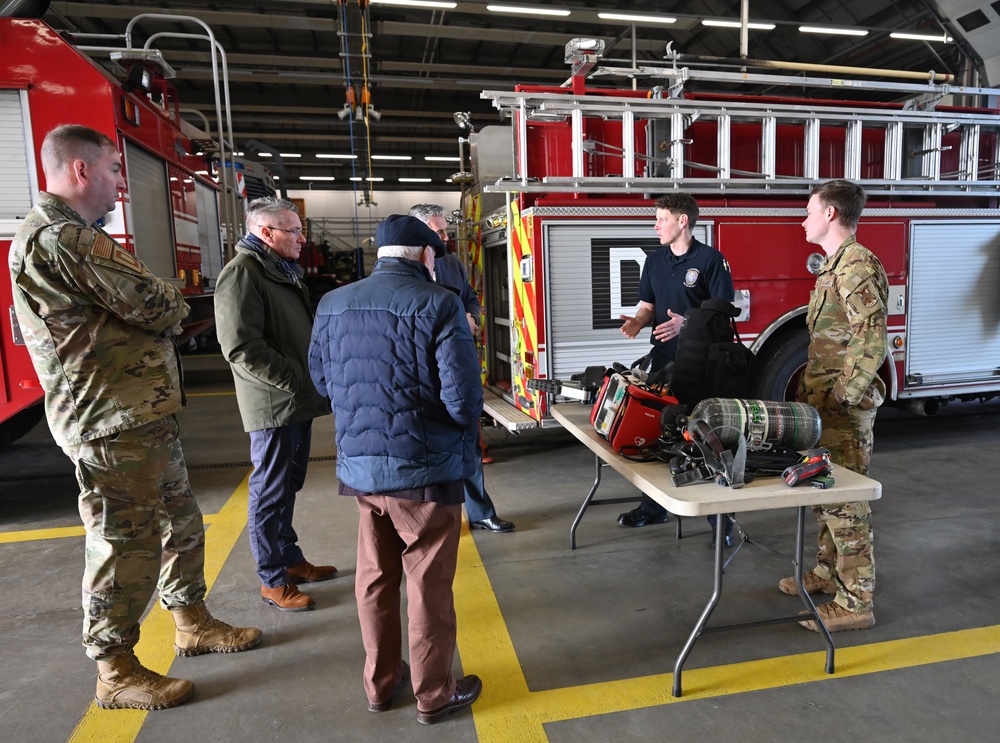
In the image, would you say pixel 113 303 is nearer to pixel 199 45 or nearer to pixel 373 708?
pixel 373 708

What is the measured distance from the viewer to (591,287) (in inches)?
175

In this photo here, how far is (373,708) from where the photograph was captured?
2314 mm

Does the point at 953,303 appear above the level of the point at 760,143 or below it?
below

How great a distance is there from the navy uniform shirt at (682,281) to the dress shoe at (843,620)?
1329 millimetres

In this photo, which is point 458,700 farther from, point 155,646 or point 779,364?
point 779,364

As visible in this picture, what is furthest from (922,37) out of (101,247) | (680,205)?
(101,247)

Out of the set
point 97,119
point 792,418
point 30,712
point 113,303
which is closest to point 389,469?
point 113,303

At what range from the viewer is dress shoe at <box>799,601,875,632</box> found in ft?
9.04

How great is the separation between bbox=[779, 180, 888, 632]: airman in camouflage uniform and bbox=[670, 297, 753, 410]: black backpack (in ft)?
1.27

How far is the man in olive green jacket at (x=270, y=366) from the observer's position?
9.31 ft

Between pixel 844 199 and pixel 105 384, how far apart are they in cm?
287

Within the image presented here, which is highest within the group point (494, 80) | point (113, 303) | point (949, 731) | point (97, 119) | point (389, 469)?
point (494, 80)

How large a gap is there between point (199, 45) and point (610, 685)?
16017 millimetres

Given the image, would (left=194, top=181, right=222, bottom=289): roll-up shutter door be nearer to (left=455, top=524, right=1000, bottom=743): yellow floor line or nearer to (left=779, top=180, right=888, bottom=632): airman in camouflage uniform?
(left=455, top=524, right=1000, bottom=743): yellow floor line
